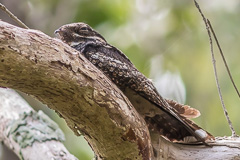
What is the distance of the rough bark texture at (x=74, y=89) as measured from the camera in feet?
6.96

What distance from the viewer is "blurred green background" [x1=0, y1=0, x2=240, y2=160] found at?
6.04m

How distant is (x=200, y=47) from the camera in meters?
6.74

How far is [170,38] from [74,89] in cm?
477

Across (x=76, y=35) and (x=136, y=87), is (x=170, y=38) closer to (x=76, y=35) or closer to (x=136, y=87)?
(x=76, y=35)

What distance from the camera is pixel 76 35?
3.09 m

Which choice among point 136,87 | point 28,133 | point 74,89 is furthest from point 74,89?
point 28,133

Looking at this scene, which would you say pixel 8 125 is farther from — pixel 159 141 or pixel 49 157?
pixel 159 141

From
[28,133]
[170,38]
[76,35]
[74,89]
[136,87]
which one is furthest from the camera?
[170,38]

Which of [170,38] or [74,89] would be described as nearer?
[74,89]

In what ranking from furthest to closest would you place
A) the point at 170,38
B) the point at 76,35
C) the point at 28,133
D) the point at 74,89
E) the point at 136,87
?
the point at 170,38
the point at 28,133
the point at 76,35
the point at 136,87
the point at 74,89

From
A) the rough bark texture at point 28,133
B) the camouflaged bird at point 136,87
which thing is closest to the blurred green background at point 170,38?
the rough bark texture at point 28,133

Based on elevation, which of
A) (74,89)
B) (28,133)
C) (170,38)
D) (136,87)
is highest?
(170,38)

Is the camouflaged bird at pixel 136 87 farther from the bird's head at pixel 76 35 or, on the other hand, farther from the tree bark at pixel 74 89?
the tree bark at pixel 74 89

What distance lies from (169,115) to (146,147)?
41 centimetres
